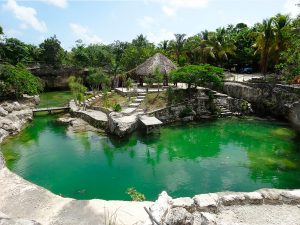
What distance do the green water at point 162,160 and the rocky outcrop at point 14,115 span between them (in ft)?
2.59

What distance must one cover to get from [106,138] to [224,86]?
1385 cm

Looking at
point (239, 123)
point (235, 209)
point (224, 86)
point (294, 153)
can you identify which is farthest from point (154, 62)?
point (235, 209)

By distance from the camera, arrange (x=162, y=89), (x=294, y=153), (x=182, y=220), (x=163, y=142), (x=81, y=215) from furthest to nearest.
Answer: (x=162, y=89) → (x=163, y=142) → (x=294, y=153) → (x=81, y=215) → (x=182, y=220)

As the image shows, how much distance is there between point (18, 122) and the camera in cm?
2089

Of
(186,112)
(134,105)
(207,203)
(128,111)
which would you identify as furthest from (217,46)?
(207,203)

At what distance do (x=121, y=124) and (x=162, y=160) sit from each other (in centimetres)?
446

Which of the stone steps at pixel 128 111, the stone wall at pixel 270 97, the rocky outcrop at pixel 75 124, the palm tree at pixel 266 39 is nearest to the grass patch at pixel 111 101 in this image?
the stone steps at pixel 128 111

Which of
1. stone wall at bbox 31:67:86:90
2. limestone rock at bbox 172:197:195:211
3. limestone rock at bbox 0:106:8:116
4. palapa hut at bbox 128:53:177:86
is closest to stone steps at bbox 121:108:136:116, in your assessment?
palapa hut at bbox 128:53:177:86

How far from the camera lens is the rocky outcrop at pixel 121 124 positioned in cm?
1803

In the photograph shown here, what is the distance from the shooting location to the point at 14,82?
2495 centimetres

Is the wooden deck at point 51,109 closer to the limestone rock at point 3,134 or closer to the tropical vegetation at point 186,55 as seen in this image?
the tropical vegetation at point 186,55

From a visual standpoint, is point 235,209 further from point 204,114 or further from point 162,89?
point 162,89

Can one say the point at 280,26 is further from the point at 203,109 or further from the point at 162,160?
the point at 162,160

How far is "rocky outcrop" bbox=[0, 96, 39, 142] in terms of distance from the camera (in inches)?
753
